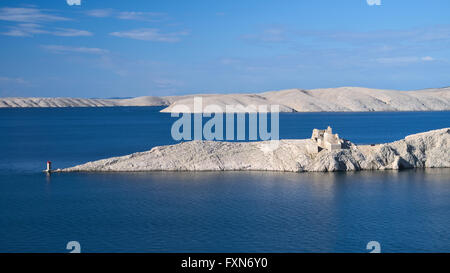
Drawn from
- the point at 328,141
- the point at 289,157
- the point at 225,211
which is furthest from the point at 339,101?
the point at 225,211

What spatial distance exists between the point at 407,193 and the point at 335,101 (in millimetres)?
153683

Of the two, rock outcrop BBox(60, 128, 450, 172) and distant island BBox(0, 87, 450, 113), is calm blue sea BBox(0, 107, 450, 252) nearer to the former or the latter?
rock outcrop BBox(60, 128, 450, 172)

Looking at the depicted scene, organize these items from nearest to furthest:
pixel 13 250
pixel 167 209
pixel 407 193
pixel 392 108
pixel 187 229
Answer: pixel 13 250
pixel 187 229
pixel 167 209
pixel 407 193
pixel 392 108

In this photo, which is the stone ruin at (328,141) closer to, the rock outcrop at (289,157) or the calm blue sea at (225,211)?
the rock outcrop at (289,157)

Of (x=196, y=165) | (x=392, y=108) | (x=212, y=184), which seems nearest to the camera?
(x=212, y=184)

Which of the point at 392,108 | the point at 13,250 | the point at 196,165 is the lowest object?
the point at 13,250

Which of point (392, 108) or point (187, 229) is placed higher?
point (392, 108)

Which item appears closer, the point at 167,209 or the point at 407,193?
the point at 167,209

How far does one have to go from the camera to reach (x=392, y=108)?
17738cm

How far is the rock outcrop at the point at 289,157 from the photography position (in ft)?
116

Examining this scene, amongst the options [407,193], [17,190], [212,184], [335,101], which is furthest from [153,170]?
[335,101]

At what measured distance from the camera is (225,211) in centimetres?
2478

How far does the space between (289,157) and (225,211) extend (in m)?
11.8
